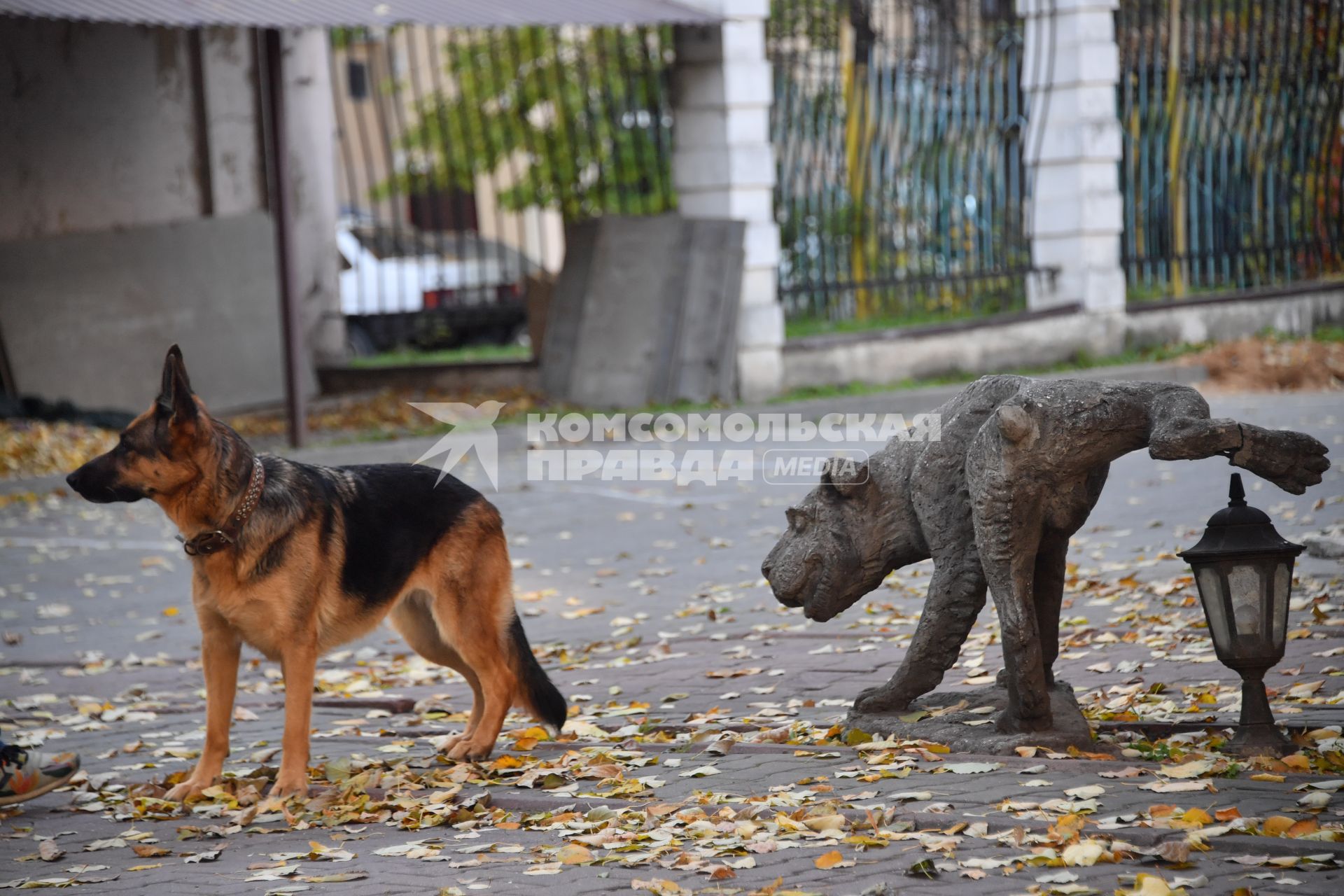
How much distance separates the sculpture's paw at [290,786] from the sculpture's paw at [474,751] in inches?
24.4

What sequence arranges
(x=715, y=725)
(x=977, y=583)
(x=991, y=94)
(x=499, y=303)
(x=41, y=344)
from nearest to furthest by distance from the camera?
(x=977, y=583), (x=715, y=725), (x=41, y=344), (x=991, y=94), (x=499, y=303)

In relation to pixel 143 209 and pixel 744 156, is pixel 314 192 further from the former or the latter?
pixel 744 156

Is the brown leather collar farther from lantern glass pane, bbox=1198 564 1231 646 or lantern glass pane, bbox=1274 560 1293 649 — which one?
lantern glass pane, bbox=1274 560 1293 649

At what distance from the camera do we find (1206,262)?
18.8 meters

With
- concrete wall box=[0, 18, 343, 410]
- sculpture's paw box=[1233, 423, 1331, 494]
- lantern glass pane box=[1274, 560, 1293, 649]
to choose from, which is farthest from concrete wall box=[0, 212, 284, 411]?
sculpture's paw box=[1233, 423, 1331, 494]

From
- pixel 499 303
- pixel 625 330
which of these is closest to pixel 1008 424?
pixel 625 330

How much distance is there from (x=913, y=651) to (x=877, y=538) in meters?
0.44

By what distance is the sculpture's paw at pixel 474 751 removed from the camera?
6.08m

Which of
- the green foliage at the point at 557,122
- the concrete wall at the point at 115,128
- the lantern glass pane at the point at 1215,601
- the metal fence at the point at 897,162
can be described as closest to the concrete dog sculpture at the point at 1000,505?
the lantern glass pane at the point at 1215,601

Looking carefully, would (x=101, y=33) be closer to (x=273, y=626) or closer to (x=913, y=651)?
(x=273, y=626)

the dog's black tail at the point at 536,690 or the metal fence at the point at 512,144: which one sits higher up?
the metal fence at the point at 512,144

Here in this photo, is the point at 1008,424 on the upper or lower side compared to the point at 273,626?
upper

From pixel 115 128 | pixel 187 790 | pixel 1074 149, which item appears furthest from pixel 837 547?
pixel 115 128

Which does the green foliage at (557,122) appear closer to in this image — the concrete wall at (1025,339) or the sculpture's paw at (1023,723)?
the concrete wall at (1025,339)
